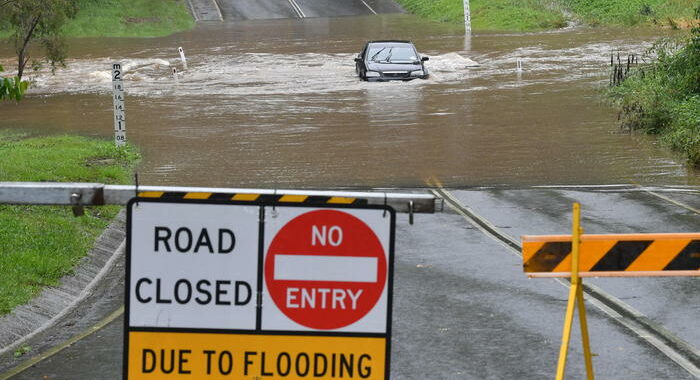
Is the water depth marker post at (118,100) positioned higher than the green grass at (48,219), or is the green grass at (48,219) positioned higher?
the water depth marker post at (118,100)

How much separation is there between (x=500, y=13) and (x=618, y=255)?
53.8 meters

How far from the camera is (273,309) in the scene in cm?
616

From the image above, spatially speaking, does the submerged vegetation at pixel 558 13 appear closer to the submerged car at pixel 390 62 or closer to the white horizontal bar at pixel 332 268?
the submerged car at pixel 390 62

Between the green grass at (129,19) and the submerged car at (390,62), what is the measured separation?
2412 cm

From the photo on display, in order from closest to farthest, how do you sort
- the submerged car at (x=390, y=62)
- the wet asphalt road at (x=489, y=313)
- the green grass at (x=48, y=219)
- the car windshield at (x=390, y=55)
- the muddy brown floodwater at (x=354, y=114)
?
the wet asphalt road at (x=489, y=313) → the green grass at (x=48, y=219) → the muddy brown floodwater at (x=354, y=114) → the submerged car at (x=390, y=62) → the car windshield at (x=390, y=55)

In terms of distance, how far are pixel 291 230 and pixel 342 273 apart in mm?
346

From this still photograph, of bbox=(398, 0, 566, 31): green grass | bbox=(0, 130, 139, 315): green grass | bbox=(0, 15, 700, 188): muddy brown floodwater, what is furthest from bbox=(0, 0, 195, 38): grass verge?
bbox=(0, 130, 139, 315): green grass

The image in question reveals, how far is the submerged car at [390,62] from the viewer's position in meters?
36.6

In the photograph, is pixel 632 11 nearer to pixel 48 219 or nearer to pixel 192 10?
pixel 192 10

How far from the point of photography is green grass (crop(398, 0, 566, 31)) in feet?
187

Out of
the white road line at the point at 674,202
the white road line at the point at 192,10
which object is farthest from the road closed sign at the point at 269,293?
the white road line at the point at 192,10

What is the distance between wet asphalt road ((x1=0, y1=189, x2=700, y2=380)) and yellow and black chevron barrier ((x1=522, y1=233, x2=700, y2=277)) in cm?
225

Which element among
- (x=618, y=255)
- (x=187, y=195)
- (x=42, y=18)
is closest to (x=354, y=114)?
(x=42, y=18)

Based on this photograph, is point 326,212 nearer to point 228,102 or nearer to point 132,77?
point 228,102
